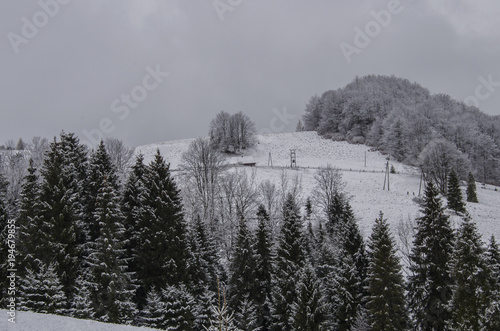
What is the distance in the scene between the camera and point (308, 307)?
2156 centimetres

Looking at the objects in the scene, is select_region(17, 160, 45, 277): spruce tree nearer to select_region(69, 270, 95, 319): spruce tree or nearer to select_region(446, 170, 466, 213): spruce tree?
select_region(69, 270, 95, 319): spruce tree

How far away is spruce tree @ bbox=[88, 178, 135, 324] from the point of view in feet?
64.0

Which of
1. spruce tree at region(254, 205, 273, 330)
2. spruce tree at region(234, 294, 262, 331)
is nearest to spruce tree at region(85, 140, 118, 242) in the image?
spruce tree at region(234, 294, 262, 331)

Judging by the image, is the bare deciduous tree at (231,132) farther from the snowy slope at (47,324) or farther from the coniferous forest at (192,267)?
the snowy slope at (47,324)

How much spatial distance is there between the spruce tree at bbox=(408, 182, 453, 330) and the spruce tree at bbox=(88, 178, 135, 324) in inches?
732

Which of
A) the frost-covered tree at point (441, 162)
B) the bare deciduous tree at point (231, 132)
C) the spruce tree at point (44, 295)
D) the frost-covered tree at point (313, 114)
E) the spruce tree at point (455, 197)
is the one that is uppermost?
the frost-covered tree at point (313, 114)

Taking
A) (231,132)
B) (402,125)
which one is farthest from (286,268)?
(402,125)

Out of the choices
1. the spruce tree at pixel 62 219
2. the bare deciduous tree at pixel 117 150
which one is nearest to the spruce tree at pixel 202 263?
the spruce tree at pixel 62 219

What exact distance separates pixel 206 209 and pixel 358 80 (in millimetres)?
142690

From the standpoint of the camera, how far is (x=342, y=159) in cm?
8738

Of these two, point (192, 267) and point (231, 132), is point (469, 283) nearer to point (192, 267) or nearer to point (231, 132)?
point (192, 267)

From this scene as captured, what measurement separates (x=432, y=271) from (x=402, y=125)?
7410 centimetres

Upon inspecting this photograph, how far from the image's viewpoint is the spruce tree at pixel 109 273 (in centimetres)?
1950

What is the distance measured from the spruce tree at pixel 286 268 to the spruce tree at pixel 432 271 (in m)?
8.19
